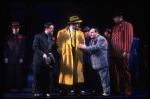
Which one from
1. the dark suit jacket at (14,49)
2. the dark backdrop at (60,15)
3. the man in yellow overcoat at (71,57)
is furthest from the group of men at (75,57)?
the dark backdrop at (60,15)

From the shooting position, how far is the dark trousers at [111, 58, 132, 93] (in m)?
4.76

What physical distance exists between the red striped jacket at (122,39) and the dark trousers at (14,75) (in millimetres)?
2850

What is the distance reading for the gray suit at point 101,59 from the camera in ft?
15.1

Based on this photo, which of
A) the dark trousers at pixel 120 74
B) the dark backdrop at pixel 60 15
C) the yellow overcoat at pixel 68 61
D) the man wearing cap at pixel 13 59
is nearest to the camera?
the yellow overcoat at pixel 68 61

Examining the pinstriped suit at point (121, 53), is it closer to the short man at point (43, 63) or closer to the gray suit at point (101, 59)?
the gray suit at point (101, 59)

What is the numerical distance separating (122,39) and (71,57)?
1524 mm

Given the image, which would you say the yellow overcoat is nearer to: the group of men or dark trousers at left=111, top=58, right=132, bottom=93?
the group of men

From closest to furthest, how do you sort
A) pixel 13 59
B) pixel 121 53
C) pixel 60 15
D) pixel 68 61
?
pixel 68 61
pixel 121 53
pixel 13 59
pixel 60 15

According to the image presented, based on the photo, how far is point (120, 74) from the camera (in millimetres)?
4840

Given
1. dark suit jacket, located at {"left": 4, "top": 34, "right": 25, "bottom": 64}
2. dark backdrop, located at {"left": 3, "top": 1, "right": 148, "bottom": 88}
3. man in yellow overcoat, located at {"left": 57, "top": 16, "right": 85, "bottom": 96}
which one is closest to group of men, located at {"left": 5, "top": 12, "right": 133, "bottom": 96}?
man in yellow overcoat, located at {"left": 57, "top": 16, "right": 85, "bottom": 96}

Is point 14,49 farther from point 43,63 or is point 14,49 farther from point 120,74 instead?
point 120,74

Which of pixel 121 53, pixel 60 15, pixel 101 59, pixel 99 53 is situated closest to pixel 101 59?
pixel 101 59

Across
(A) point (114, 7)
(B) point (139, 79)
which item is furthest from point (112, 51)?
(A) point (114, 7)

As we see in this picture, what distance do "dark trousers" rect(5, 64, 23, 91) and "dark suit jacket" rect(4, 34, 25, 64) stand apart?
0.52ft
